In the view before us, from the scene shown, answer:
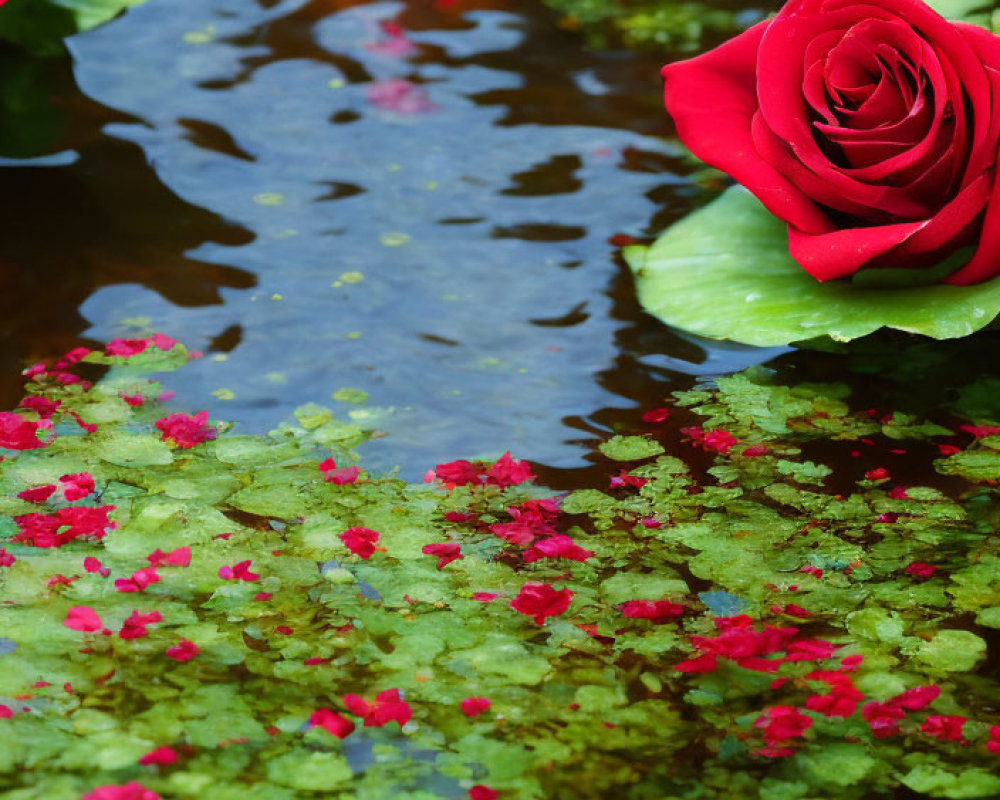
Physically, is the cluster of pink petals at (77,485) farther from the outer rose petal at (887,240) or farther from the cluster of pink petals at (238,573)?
the outer rose petal at (887,240)

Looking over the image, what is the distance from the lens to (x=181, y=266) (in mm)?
1717

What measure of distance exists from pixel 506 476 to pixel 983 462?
1.76 feet

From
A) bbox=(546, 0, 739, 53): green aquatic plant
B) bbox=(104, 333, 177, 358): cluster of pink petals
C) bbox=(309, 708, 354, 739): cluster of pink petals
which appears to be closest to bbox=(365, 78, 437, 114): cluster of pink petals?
bbox=(546, 0, 739, 53): green aquatic plant

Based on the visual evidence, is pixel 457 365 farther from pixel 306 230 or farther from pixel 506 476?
pixel 306 230

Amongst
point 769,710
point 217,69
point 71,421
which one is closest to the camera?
point 769,710

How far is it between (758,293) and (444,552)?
54 cm

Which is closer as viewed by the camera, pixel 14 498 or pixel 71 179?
pixel 14 498

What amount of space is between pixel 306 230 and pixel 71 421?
1.65 ft

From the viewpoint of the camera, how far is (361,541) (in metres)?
1.26

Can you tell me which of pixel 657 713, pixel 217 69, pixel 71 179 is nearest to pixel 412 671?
pixel 657 713

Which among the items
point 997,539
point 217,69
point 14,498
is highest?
point 217,69

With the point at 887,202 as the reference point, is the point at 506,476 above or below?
below

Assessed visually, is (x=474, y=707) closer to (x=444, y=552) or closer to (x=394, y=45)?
(x=444, y=552)

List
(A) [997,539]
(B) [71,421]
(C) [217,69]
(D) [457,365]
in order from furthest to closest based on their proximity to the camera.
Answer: (C) [217,69]
(D) [457,365]
(B) [71,421]
(A) [997,539]
